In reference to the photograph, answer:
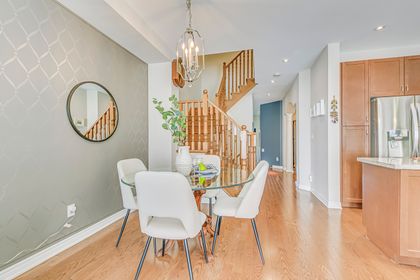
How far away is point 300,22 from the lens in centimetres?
271

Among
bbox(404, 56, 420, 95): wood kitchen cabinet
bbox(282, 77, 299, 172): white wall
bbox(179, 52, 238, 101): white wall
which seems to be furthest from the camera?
bbox(282, 77, 299, 172): white wall

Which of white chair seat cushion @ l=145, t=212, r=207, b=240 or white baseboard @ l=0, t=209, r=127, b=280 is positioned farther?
white baseboard @ l=0, t=209, r=127, b=280

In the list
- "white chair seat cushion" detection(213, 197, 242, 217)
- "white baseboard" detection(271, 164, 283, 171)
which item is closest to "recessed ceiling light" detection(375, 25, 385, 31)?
"white chair seat cushion" detection(213, 197, 242, 217)

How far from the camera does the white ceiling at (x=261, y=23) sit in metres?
2.33

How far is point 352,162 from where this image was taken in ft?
11.0

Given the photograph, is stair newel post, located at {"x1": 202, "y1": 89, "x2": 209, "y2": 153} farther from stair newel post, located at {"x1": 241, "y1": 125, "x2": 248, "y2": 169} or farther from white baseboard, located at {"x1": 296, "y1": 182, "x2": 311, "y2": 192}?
white baseboard, located at {"x1": 296, "y1": 182, "x2": 311, "y2": 192}

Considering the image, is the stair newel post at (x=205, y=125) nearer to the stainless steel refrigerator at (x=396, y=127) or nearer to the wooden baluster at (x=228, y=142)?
the wooden baluster at (x=228, y=142)

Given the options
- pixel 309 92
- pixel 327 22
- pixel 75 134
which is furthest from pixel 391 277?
pixel 309 92

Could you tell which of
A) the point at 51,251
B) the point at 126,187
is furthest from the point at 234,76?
the point at 51,251

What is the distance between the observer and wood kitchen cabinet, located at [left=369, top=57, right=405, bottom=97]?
324 centimetres

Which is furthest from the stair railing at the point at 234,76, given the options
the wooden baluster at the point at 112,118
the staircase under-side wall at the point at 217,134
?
the wooden baluster at the point at 112,118

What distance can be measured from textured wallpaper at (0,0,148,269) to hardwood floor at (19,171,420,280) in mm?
377

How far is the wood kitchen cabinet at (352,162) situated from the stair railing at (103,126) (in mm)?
3595

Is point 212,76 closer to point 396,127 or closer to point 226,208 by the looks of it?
point 396,127
